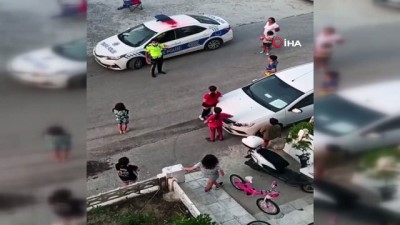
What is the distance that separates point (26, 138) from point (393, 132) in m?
1.52

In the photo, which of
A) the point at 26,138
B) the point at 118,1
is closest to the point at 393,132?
the point at 26,138

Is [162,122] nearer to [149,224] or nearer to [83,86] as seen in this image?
[149,224]

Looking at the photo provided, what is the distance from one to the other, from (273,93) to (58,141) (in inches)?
393

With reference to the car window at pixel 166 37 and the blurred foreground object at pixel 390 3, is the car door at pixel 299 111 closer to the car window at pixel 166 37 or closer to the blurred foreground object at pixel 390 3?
the car window at pixel 166 37

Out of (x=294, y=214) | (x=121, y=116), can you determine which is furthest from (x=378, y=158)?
(x=121, y=116)

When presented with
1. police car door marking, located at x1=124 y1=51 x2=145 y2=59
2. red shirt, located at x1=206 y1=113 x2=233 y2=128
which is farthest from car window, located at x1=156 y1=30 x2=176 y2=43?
red shirt, located at x1=206 y1=113 x2=233 y2=128

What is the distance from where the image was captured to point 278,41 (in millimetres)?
16812

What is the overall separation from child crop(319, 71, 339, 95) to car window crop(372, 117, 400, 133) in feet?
0.78

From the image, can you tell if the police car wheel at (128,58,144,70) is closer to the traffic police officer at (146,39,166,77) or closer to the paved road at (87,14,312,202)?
the paved road at (87,14,312,202)

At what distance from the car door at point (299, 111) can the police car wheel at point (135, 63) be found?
516 centimetres

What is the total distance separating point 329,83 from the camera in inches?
95.8

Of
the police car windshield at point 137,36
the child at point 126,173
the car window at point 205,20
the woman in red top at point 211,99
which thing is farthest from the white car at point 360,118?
the car window at point 205,20

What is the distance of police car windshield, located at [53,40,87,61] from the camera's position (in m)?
2.34

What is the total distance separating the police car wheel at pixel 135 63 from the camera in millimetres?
15327
